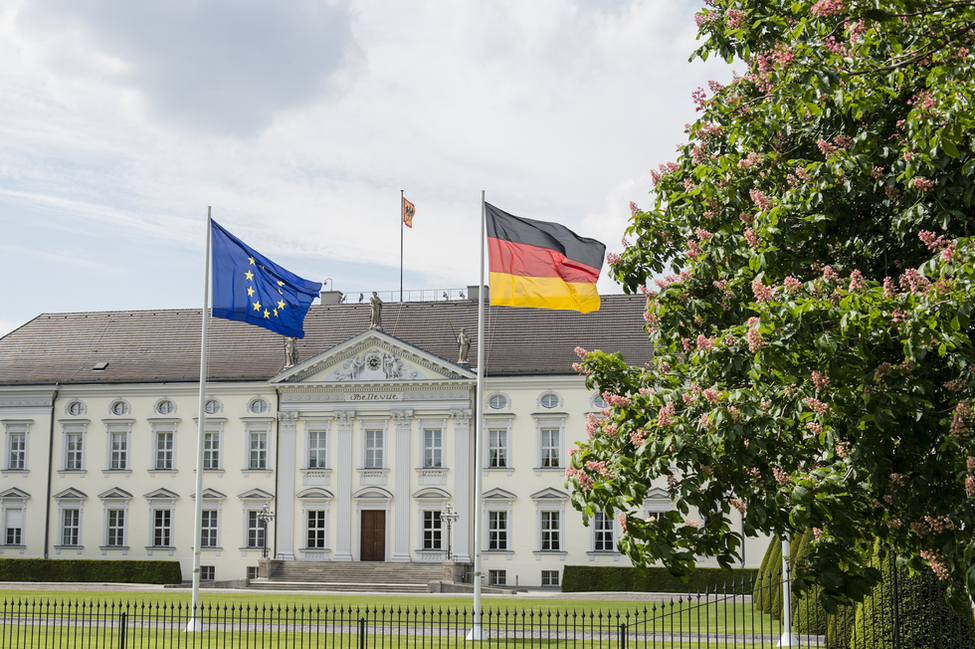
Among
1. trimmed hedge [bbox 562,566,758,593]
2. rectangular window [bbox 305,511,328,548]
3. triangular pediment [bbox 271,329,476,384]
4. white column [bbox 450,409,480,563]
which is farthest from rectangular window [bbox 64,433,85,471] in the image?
trimmed hedge [bbox 562,566,758,593]

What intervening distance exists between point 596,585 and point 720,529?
101 ft

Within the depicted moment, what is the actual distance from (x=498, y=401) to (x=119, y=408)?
16.9 m

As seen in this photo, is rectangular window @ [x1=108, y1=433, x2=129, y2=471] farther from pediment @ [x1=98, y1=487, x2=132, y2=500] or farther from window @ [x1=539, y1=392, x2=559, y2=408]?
window @ [x1=539, y1=392, x2=559, y2=408]

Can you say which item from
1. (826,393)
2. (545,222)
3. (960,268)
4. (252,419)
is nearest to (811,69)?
(960,268)

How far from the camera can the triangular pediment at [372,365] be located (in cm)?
4188

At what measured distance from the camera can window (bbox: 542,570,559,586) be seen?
40.7 metres

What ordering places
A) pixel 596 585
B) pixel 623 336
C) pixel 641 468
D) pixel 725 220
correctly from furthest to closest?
pixel 623 336, pixel 596 585, pixel 725 220, pixel 641 468

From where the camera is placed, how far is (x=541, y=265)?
65.0 feet

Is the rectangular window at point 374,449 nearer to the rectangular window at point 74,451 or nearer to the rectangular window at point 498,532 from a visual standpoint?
the rectangular window at point 498,532

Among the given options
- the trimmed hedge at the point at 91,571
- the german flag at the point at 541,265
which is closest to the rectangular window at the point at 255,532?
the trimmed hedge at the point at 91,571

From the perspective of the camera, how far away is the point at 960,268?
24.5ft

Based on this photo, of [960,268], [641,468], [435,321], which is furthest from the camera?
[435,321]

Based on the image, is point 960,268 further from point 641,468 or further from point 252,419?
point 252,419

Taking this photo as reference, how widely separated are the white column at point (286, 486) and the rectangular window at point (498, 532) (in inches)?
330
